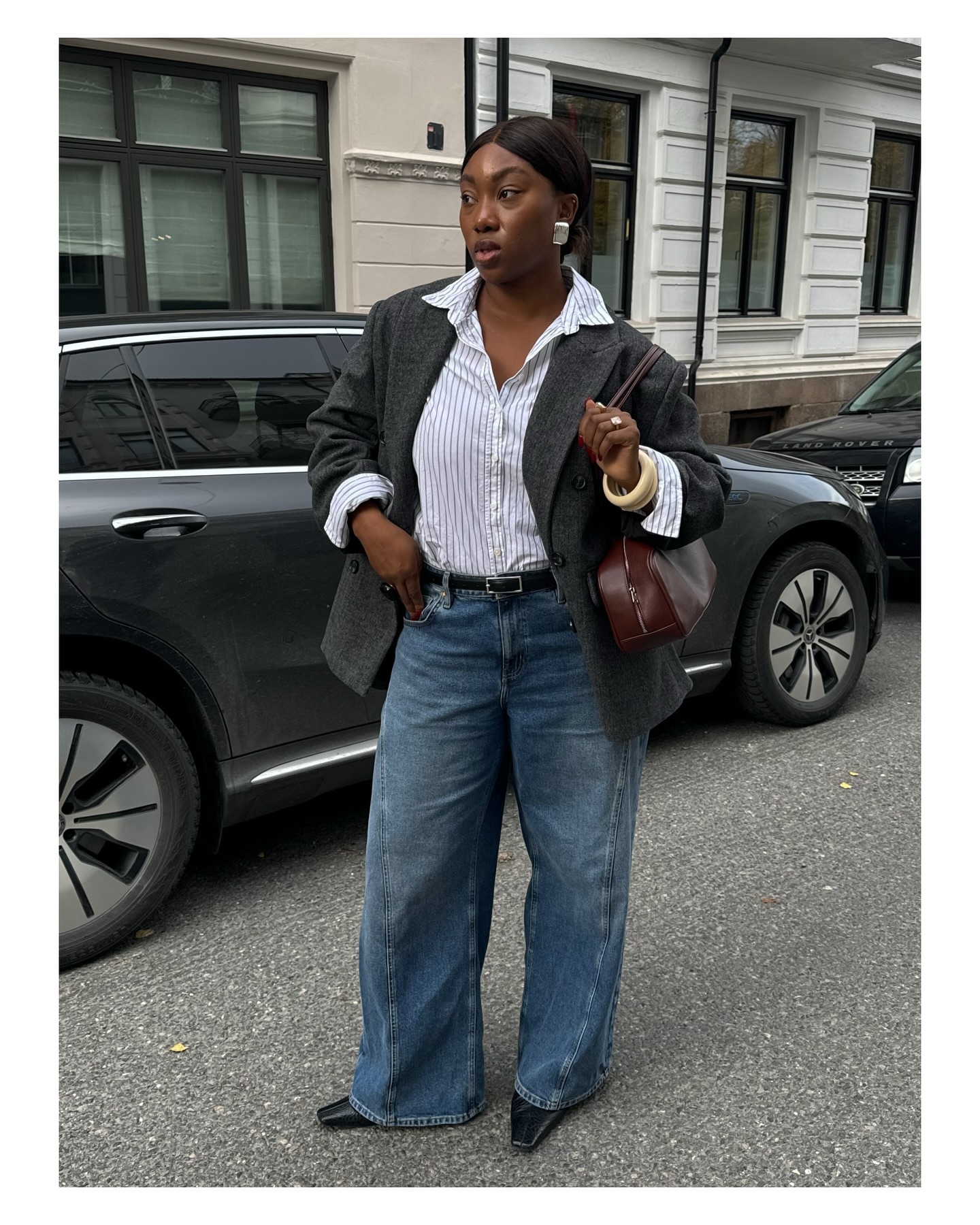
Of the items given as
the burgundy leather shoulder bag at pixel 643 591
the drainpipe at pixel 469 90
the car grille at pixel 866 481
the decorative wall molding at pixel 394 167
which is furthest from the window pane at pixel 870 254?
the burgundy leather shoulder bag at pixel 643 591

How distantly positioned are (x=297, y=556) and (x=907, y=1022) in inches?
76.8

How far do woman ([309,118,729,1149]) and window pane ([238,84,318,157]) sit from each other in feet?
28.5

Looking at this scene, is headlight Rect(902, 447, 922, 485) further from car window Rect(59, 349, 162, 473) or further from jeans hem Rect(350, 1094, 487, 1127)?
jeans hem Rect(350, 1094, 487, 1127)

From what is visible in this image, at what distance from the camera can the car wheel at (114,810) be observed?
2852 mm

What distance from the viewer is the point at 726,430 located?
13.3 meters

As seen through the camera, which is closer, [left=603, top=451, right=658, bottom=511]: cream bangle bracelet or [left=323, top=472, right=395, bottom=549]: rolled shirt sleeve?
[left=603, top=451, right=658, bottom=511]: cream bangle bracelet

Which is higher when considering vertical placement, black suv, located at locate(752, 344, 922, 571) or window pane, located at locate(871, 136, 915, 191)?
window pane, located at locate(871, 136, 915, 191)

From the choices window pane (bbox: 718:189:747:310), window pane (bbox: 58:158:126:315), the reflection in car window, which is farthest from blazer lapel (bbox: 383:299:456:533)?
window pane (bbox: 718:189:747:310)

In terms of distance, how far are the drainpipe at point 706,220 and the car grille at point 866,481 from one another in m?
5.45

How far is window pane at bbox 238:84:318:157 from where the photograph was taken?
32.1ft

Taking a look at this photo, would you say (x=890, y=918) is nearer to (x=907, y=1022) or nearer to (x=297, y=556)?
(x=907, y=1022)

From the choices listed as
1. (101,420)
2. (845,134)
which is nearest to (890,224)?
(845,134)

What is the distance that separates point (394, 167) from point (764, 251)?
5.79m
